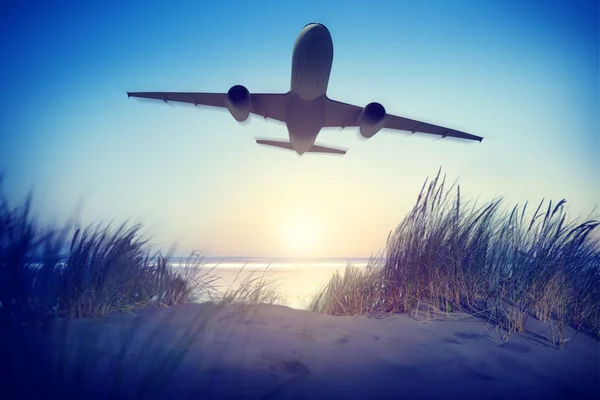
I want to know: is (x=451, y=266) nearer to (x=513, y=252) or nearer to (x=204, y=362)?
(x=513, y=252)

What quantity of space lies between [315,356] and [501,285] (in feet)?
8.86

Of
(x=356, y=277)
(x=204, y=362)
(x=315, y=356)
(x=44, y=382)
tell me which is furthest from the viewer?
(x=356, y=277)

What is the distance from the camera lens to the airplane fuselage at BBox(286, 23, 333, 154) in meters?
8.03

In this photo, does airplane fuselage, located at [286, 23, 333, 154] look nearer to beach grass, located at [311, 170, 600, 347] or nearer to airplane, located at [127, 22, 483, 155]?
airplane, located at [127, 22, 483, 155]

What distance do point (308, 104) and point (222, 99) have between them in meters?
2.82

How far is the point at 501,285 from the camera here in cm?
363

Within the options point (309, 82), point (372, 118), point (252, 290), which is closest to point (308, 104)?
point (309, 82)

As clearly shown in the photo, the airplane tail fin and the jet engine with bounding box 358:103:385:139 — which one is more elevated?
the jet engine with bounding box 358:103:385:139

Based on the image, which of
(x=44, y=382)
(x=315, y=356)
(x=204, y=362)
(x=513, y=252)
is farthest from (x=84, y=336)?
(x=513, y=252)

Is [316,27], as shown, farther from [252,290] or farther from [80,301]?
[80,301]

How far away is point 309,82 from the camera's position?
8.86m

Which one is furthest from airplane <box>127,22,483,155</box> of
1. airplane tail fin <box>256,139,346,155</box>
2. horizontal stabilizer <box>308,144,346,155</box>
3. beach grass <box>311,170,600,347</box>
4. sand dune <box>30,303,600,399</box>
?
sand dune <box>30,303,600,399</box>

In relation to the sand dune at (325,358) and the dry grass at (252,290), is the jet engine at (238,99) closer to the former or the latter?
the dry grass at (252,290)

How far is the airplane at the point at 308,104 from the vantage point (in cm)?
823
